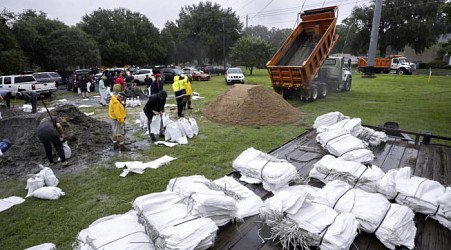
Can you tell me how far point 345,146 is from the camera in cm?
372

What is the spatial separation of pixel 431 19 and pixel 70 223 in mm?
49548

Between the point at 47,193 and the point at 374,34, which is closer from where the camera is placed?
the point at 47,193

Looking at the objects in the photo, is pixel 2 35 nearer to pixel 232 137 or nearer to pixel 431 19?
pixel 232 137

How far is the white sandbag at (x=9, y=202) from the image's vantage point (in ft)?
14.2

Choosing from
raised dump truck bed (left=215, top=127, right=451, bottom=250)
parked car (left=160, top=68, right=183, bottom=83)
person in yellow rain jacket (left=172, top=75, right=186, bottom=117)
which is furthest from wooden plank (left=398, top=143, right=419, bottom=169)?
parked car (left=160, top=68, right=183, bottom=83)

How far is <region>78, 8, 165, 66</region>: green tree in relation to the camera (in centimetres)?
3272

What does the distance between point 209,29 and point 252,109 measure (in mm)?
36352

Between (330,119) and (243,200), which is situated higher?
(330,119)

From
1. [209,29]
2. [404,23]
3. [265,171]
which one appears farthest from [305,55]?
[404,23]

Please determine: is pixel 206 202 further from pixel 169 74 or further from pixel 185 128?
pixel 169 74

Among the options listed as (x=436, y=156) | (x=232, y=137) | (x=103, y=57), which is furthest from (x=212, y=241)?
(x=103, y=57)

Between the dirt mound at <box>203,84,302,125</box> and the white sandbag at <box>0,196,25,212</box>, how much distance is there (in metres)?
6.41

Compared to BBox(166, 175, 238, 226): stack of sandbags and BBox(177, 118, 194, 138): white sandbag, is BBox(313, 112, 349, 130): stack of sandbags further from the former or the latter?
BBox(177, 118, 194, 138): white sandbag

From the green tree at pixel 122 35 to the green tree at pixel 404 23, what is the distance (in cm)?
3163
